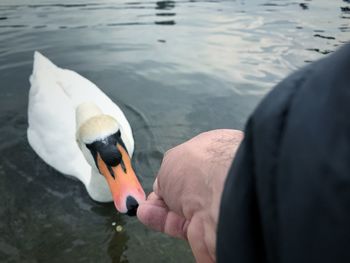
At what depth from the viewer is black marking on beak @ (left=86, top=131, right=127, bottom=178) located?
3893 millimetres

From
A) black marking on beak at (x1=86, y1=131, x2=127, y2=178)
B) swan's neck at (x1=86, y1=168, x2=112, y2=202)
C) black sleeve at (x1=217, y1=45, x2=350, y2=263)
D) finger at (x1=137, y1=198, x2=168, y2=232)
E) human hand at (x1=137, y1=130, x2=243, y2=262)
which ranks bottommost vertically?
swan's neck at (x1=86, y1=168, x2=112, y2=202)

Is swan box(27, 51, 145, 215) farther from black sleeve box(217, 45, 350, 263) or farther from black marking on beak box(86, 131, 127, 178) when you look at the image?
black sleeve box(217, 45, 350, 263)

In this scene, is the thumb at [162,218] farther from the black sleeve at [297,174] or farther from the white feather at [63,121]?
the white feather at [63,121]

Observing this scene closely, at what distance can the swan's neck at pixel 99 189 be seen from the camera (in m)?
4.25

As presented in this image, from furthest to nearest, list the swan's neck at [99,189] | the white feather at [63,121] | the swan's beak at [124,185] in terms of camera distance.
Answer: the white feather at [63,121], the swan's neck at [99,189], the swan's beak at [124,185]

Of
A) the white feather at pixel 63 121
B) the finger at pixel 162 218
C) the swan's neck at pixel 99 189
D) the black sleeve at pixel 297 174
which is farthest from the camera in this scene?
the white feather at pixel 63 121

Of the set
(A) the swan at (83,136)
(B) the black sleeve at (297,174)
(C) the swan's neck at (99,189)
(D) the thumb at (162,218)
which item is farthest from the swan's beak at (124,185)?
(B) the black sleeve at (297,174)

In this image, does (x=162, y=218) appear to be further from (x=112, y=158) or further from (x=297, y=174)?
(x=112, y=158)

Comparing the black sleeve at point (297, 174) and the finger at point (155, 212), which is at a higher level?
the black sleeve at point (297, 174)

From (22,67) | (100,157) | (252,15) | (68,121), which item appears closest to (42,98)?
(68,121)

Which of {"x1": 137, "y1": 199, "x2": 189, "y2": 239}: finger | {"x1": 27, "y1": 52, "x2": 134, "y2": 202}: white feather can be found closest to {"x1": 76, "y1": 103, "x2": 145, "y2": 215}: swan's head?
{"x1": 27, "y1": 52, "x2": 134, "y2": 202}: white feather

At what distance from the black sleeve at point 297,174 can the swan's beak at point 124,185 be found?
120 inches

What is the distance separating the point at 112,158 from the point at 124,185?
0.24 metres

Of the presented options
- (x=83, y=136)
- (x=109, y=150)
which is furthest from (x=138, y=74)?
(x=109, y=150)
